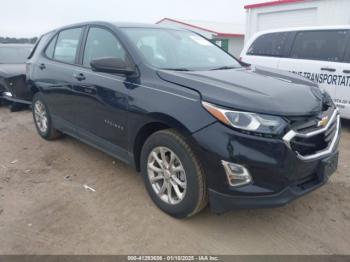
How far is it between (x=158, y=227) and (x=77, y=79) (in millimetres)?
2082

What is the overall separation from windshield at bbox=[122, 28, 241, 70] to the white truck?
241 centimetres

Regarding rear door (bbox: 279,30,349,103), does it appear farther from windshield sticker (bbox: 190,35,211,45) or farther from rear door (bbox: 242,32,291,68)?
windshield sticker (bbox: 190,35,211,45)

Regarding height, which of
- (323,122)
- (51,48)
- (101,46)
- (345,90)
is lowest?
(345,90)

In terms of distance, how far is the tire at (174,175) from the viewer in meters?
2.80

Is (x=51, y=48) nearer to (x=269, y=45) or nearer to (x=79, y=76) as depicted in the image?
(x=79, y=76)

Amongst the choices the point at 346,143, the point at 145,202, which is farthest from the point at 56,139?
the point at 346,143

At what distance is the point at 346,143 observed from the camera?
17.1 ft

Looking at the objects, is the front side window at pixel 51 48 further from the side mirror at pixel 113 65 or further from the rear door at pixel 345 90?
the rear door at pixel 345 90

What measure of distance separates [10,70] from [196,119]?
6.52 m

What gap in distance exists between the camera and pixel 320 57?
5.95 meters

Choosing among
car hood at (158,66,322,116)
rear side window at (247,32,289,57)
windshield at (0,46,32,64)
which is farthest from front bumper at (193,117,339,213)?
windshield at (0,46,32,64)

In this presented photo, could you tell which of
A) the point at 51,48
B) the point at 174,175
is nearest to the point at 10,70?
the point at 51,48

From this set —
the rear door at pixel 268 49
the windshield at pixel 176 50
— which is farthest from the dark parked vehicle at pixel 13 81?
the rear door at pixel 268 49

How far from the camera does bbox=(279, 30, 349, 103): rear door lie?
18.7ft
